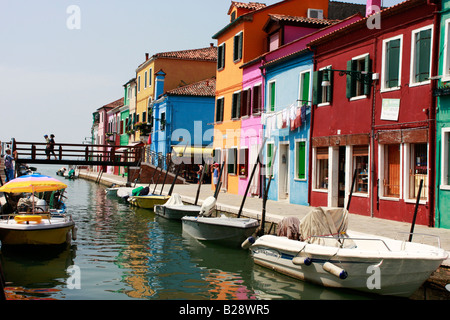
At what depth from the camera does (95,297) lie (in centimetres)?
996

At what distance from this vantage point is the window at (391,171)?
52.8 feet

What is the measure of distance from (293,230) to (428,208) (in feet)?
14.5

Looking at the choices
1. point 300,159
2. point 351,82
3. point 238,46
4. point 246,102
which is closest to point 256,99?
point 246,102

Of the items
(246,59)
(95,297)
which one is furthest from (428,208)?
(246,59)

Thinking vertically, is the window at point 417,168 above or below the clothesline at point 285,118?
below

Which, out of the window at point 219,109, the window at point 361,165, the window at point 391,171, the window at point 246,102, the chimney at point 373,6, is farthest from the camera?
the window at point 219,109

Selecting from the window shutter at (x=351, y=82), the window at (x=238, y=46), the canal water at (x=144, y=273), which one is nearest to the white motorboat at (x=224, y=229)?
the canal water at (x=144, y=273)

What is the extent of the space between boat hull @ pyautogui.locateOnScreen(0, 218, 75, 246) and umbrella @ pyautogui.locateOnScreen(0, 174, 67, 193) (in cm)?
106

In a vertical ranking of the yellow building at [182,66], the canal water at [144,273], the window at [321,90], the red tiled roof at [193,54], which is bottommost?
the canal water at [144,273]

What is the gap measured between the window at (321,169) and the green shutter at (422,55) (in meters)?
5.43

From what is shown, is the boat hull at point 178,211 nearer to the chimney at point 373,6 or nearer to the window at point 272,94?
the window at point 272,94

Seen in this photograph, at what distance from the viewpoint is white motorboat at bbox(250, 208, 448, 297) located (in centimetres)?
939

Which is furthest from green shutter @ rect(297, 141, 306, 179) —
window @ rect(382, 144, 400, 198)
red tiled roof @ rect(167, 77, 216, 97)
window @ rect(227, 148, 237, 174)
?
red tiled roof @ rect(167, 77, 216, 97)

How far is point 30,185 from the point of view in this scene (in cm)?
1472
